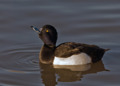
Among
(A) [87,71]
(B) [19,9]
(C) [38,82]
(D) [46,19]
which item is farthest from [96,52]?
(B) [19,9]

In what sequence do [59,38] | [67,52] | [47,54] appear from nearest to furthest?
1. [67,52]
2. [47,54]
3. [59,38]

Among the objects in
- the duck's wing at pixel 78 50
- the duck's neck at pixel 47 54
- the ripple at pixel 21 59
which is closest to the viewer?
the ripple at pixel 21 59

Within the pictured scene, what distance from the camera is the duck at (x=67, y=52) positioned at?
9594 millimetres

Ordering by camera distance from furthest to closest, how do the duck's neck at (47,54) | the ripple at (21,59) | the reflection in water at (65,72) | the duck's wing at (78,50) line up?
the duck's neck at (47,54)
the duck's wing at (78,50)
the ripple at (21,59)
the reflection in water at (65,72)

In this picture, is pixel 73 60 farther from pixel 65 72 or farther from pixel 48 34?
pixel 48 34

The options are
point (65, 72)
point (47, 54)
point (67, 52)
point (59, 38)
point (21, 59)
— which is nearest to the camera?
point (65, 72)

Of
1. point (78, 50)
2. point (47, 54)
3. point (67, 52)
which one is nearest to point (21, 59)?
point (47, 54)

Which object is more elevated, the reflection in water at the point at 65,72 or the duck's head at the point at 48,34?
the duck's head at the point at 48,34

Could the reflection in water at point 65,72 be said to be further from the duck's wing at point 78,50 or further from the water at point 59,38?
the duck's wing at point 78,50

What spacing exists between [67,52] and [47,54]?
59cm

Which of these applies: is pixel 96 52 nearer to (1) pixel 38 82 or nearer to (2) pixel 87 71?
(2) pixel 87 71

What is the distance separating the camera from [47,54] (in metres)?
9.87

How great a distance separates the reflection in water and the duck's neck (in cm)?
13

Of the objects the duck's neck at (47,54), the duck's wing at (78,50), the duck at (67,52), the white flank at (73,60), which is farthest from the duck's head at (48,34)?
the white flank at (73,60)
